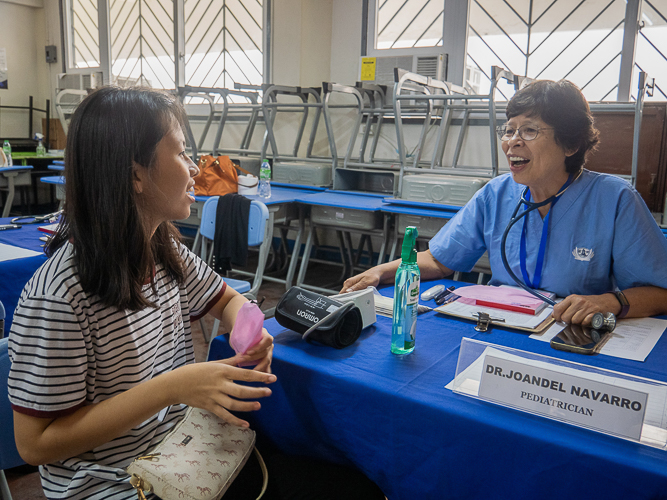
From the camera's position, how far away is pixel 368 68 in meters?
4.79

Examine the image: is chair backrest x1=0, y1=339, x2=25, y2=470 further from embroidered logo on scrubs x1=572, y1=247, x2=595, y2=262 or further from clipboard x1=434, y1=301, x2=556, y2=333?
embroidered logo on scrubs x1=572, y1=247, x2=595, y2=262

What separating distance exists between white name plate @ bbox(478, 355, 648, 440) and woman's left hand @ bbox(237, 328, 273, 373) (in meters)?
0.35

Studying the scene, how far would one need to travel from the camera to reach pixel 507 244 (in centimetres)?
152

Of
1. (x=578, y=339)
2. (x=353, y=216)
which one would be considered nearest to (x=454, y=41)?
(x=353, y=216)

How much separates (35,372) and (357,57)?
189 inches

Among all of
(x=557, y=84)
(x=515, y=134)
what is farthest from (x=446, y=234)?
(x=557, y=84)

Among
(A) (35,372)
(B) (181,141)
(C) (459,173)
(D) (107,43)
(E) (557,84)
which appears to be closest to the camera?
(A) (35,372)

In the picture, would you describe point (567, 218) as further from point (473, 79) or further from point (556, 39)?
point (473, 79)

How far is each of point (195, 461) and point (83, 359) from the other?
8.9 inches

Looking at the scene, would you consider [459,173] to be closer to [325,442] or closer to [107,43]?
[325,442]

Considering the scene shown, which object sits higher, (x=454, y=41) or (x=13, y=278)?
(x=454, y=41)

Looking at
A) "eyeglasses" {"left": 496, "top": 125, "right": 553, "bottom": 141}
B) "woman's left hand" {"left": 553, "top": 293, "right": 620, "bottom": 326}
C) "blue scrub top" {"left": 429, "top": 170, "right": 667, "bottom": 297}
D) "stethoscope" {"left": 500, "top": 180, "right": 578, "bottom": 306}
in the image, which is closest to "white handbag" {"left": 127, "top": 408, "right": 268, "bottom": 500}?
"woman's left hand" {"left": 553, "top": 293, "right": 620, "bottom": 326}

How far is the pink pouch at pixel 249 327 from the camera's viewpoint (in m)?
0.84

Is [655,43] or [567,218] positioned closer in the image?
[567,218]
